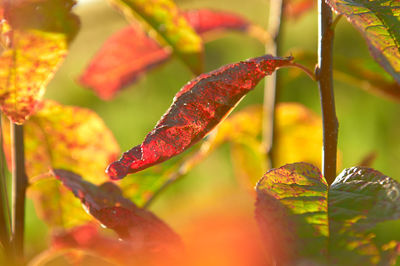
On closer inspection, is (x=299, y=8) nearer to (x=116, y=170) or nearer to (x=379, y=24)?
(x=379, y=24)

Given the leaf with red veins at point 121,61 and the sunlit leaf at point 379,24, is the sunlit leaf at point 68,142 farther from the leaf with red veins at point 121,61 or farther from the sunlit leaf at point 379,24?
the sunlit leaf at point 379,24

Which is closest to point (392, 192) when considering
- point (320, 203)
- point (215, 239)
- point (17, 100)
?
point (320, 203)

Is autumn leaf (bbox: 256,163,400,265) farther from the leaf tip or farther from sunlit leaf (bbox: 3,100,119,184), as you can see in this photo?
sunlit leaf (bbox: 3,100,119,184)

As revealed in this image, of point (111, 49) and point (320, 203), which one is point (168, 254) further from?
point (111, 49)

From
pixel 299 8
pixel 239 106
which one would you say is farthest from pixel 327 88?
pixel 239 106

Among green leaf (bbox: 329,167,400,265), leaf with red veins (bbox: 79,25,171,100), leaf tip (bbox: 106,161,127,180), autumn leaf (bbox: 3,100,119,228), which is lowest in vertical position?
autumn leaf (bbox: 3,100,119,228)

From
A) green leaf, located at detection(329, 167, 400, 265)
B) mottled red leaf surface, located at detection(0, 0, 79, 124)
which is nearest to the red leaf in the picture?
mottled red leaf surface, located at detection(0, 0, 79, 124)
